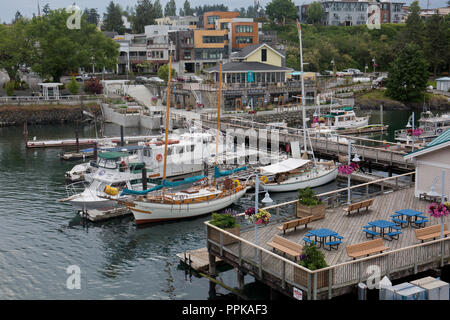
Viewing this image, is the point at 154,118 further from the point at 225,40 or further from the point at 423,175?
the point at 423,175

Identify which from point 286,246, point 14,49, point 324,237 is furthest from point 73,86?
point 286,246

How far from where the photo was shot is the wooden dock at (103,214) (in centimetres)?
3519

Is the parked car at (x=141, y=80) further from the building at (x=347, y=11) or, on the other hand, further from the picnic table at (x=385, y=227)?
the building at (x=347, y=11)

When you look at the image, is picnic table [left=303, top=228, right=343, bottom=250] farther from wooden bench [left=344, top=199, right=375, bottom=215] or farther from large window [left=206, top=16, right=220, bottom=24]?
large window [left=206, top=16, right=220, bottom=24]

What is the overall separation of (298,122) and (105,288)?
5802 centimetres

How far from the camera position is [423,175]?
95.2 ft

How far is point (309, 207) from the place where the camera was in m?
26.3

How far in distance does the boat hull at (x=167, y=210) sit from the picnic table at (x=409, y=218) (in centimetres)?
1357

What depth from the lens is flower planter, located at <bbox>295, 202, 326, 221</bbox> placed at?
2636 centimetres

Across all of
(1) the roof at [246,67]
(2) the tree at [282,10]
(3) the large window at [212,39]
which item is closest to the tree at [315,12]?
(2) the tree at [282,10]

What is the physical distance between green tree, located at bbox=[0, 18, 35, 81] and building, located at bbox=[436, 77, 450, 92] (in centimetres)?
7418

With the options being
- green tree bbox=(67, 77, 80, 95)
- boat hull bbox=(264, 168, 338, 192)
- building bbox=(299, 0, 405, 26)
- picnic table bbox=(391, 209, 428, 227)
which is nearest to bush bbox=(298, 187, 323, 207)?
picnic table bbox=(391, 209, 428, 227)

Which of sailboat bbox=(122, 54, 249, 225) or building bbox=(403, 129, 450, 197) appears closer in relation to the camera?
building bbox=(403, 129, 450, 197)
